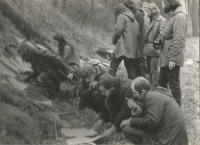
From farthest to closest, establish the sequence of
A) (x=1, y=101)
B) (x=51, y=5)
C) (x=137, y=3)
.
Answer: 1. (x=137, y=3)
2. (x=51, y=5)
3. (x=1, y=101)

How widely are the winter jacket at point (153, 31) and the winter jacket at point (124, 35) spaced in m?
0.35

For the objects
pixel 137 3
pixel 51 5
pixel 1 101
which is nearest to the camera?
pixel 1 101

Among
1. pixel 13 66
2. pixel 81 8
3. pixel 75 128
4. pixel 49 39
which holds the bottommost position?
pixel 75 128

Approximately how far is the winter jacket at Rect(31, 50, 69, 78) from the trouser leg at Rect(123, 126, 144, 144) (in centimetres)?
125

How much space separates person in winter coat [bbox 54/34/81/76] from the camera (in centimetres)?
543

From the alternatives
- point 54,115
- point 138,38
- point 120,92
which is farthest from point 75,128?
point 138,38

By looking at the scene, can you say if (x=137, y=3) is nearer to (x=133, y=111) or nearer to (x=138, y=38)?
(x=138, y=38)

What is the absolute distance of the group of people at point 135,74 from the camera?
535 centimetres

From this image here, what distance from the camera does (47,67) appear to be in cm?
539

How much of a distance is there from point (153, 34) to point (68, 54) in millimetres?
1453

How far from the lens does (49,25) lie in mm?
5363

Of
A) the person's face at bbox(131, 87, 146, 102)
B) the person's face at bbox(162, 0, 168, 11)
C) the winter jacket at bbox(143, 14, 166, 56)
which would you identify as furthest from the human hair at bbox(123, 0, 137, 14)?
the person's face at bbox(131, 87, 146, 102)

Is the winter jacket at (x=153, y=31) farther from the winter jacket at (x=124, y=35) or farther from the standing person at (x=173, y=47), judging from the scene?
the winter jacket at (x=124, y=35)

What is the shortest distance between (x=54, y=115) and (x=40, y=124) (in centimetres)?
24
